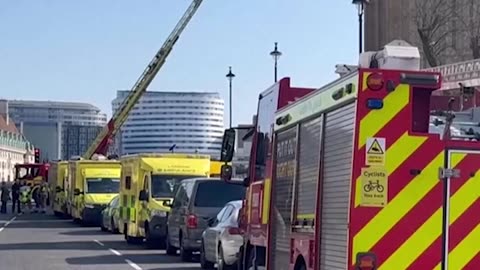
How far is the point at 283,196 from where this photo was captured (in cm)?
1209

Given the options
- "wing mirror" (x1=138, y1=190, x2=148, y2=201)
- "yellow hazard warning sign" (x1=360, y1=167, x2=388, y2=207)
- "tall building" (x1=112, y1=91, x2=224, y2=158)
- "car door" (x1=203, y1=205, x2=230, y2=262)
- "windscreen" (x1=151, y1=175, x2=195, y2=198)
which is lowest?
"car door" (x1=203, y1=205, x2=230, y2=262)

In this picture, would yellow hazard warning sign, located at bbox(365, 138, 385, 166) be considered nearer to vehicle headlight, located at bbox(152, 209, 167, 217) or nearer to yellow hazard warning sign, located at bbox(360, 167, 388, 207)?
yellow hazard warning sign, located at bbox(360, 167, 388, 207)

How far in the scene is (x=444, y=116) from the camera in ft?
32.3

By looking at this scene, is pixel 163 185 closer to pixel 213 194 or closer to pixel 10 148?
pixel 213 194

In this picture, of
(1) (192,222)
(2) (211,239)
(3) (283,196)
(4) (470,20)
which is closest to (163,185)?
(1) (192,222)

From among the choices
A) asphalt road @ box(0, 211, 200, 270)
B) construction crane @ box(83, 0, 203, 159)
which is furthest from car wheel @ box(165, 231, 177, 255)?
construction crane @ box(83, 0, 203, 159)

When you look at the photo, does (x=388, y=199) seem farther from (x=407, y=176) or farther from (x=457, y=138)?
(x=457, y=138)

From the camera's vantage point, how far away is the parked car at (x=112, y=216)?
3492 centimetres

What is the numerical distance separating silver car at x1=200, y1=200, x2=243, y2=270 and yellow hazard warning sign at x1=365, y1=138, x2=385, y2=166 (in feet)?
32.2

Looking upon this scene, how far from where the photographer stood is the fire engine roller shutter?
458 inches

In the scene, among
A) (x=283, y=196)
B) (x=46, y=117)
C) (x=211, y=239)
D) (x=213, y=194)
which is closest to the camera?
(x=283, y=196)

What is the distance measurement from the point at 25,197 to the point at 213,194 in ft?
152

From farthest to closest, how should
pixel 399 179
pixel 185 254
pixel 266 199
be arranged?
1. pixel 185 254
2. pixel 266 199
3. pixel 399 179

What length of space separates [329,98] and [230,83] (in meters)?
44.0
